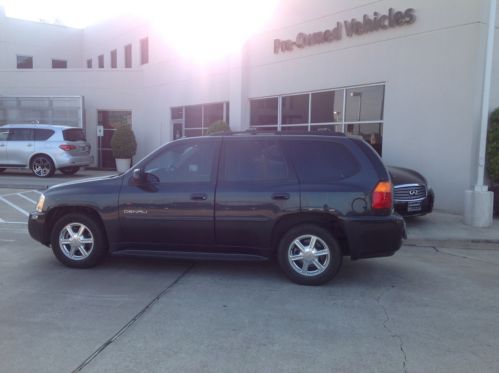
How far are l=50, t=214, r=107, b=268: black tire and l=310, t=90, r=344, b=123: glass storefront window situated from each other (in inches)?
337

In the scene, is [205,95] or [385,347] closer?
[385,347]

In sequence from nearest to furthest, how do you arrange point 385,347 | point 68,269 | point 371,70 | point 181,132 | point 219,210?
1. point 385,347
2. point 219,210
3. point 68,269
4. point 371,70
5. point 181,132

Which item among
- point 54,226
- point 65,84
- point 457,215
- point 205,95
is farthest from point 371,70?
point 65,84

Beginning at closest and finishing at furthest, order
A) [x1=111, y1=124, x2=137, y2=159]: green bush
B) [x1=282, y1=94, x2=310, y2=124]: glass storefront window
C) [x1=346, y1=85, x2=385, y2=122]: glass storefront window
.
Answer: [x1=346, y1=85, x2=385, y2=122]: glass storefront window
[x1=282, y1=94, x2=310, y2=124]: glass storefront window
[x1=111, y1=124, x2=137, y2=159]: green bush

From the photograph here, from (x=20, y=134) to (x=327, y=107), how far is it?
439 inches

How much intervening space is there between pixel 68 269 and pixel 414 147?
8425 mm

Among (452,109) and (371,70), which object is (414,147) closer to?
(452,109)

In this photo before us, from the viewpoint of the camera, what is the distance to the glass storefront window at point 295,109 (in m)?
13.8

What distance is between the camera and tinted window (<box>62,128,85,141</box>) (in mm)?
16345

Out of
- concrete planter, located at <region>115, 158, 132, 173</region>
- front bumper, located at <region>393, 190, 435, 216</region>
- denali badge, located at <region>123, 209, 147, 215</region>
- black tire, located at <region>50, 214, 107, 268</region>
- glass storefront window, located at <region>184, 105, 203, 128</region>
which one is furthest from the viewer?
concrete planter, located at <region>115, 158, 132, 173</region>

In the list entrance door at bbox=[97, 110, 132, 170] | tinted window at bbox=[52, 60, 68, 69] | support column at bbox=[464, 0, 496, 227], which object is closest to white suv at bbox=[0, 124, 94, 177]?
entrance door at bbox=[97, 110, 132, 170]

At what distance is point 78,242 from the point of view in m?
5.84

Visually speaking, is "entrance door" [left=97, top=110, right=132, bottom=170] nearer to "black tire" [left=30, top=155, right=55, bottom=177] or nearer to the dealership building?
the dealership building

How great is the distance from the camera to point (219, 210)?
541 centimetres
